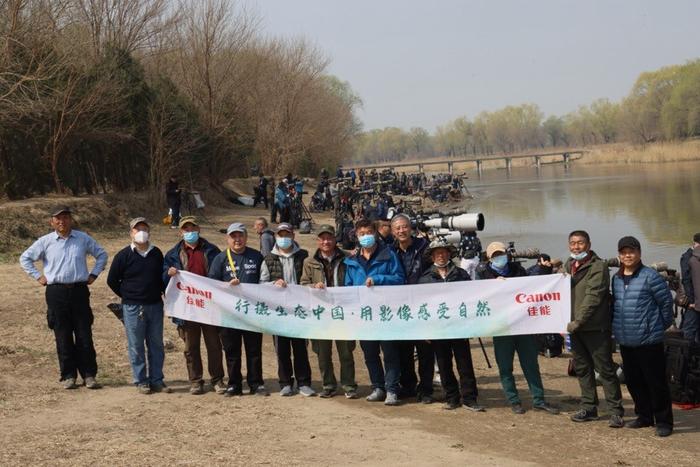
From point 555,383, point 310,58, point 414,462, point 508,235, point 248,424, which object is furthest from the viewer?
point 310,58

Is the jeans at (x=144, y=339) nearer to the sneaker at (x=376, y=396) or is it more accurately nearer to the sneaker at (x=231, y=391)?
the sneaker at (x=231, y=391)

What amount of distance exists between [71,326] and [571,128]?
15453 cm

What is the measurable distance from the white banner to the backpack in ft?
4.53

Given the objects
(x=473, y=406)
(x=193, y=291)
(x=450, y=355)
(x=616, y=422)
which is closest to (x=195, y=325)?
(x=193, y=291)

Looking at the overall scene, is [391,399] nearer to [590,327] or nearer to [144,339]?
[590,327]

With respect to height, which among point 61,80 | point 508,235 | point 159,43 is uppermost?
point 159,43

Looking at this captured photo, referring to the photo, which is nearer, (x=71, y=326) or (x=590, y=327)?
(x=590, y=327)

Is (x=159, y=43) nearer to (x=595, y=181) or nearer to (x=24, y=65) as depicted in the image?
(x=24, y=65)

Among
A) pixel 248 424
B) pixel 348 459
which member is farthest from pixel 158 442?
pixel 348 459

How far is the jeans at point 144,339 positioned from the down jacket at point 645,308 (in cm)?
410

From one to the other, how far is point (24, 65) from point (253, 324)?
46.7 feet

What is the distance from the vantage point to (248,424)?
6824 mm

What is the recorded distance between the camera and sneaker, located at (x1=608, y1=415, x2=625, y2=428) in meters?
6.91

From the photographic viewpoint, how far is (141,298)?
771cm
